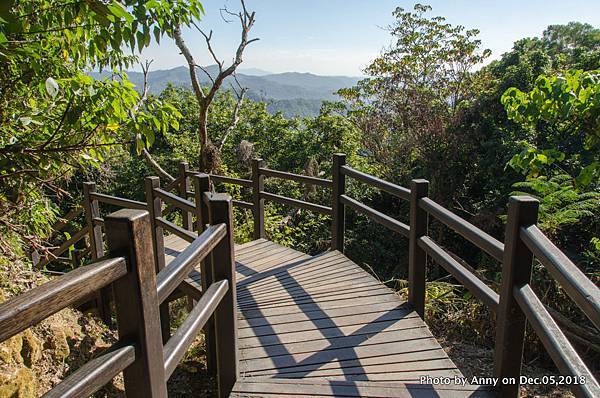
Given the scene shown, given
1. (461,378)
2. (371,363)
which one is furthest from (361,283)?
(461,378)

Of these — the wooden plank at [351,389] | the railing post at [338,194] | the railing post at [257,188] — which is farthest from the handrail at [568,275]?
the railing post at [257,188]

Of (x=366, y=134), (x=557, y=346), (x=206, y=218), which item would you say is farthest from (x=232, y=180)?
(x=366, y=134)

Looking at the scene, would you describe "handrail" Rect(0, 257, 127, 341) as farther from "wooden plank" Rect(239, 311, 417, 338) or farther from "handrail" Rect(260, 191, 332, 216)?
"handrail" Rect(260, 191, 332, 216)

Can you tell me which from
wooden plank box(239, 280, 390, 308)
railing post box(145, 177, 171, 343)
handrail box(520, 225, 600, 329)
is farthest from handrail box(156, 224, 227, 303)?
railing post box(145, 177, 171, 343)

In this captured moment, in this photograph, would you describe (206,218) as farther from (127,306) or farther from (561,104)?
(561,104)

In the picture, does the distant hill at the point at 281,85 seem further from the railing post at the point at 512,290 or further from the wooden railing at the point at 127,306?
the railing post at the point at 512,290

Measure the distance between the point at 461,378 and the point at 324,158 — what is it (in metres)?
11.9

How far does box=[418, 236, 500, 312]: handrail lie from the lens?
219 centimetres

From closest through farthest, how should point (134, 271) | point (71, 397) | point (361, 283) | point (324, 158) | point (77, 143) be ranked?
point (71, 397) → point (134, 271) → point (77, 143) → point (361, 283) → point (324, 158)

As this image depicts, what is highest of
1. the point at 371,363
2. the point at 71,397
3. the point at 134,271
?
the point at 134,271

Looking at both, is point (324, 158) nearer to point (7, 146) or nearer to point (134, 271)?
point (7, 146)

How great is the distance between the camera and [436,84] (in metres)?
14.4

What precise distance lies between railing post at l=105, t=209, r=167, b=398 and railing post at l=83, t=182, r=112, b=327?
5.03m

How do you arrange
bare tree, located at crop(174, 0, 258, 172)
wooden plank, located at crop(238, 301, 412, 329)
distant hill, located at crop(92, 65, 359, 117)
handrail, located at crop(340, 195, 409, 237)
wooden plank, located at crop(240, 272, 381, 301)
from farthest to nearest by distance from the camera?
distant hill, located at crop(92, 65, 359, 117) < bare tree, located at crop(174, 0, 258, 172) < wooden plank, located at crop(240, 272, 381, 301) < handrail, located at crop(340, 195, 409, 237) < wooden plank, located at crop(238, 301, 412, 329)
